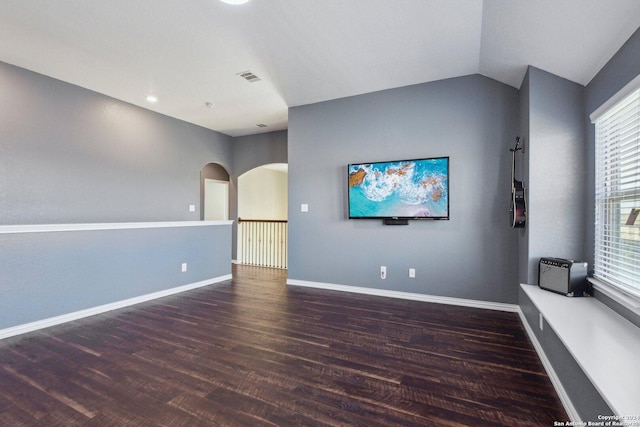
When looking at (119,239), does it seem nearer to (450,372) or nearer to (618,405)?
(450,372)

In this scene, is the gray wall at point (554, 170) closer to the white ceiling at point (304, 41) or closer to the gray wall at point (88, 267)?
the white ceiling at point (304, 41)

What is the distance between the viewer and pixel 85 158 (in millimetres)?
4344

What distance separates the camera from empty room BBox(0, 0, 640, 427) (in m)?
1.92

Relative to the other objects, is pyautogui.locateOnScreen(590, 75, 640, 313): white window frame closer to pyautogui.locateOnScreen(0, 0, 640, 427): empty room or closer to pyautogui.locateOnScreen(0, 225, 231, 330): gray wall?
pyautogui.locateOnScreen(0, 0, 640, 427): empty room

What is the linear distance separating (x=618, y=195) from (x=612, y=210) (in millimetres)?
146

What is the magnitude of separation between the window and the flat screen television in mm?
1497

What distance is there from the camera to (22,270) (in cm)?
297

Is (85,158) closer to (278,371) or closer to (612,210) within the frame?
(278,371)

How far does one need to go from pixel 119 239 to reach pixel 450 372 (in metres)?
3.80

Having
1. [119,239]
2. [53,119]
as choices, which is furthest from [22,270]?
[53,119]

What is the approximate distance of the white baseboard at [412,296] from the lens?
3625 mm

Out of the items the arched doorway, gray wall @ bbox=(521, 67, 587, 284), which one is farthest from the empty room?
the arched doorway

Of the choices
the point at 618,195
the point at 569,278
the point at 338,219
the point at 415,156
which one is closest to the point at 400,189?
the point at 415,156

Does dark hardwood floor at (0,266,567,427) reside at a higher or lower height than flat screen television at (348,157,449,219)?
lower
